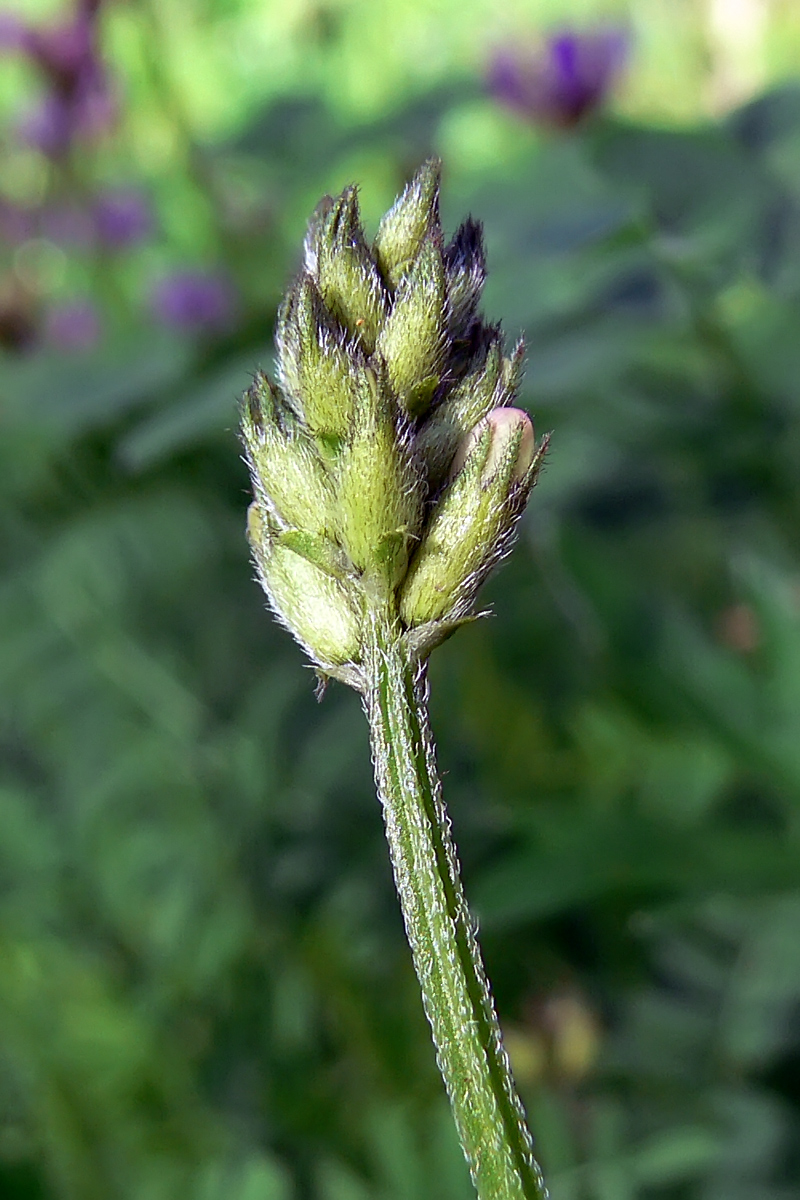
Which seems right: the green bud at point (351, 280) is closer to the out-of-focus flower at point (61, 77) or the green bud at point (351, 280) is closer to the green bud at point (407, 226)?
the green bud at point (407, 226)

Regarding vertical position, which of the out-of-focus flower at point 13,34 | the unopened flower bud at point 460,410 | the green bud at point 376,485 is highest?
the out-of-focus flower at point 13,34

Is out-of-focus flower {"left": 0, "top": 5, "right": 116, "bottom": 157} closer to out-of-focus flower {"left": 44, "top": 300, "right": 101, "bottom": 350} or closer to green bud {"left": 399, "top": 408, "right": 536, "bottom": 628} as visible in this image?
out-of-focus flower {"left": 44, "top": 300, "right": 101, "bottom": 350}

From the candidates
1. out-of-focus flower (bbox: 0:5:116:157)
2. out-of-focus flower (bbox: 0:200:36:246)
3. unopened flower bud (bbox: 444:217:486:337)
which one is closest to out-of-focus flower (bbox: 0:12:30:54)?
out-of-focus flower (bbox: 0:5:116:157)

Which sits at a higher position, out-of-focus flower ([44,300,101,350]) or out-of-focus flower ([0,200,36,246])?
out-of-focus flower ([0,200,36,246])

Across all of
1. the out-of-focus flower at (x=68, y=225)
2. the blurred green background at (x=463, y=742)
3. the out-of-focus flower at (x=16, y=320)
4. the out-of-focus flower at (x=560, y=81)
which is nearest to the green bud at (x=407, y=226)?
the blurred green background at (x=463, y=742)

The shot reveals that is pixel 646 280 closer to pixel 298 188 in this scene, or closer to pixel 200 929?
pixel 298 188

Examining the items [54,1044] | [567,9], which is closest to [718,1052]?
[54,1044]
